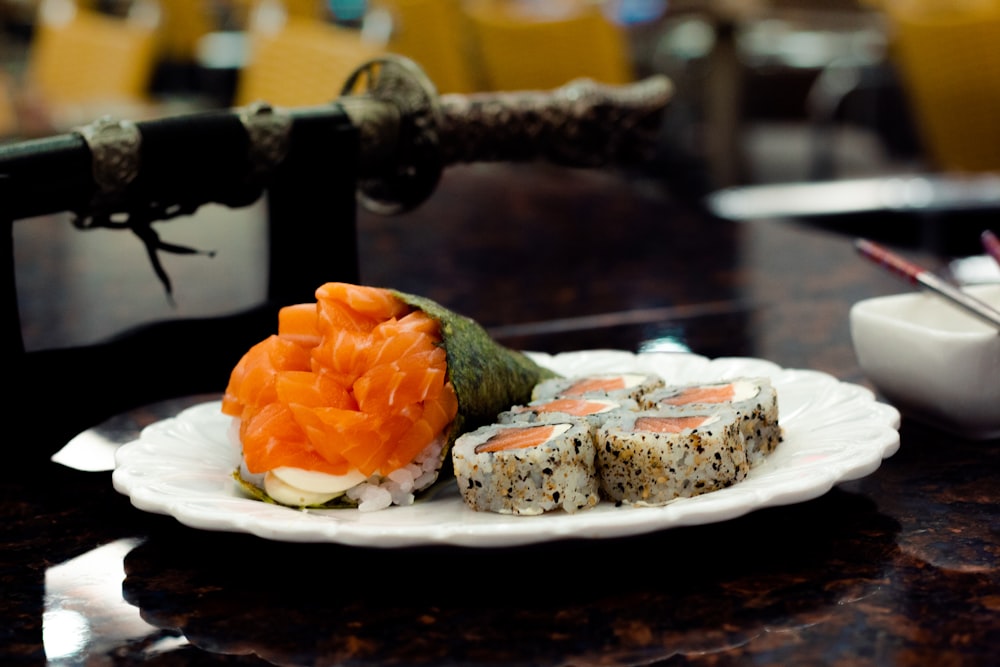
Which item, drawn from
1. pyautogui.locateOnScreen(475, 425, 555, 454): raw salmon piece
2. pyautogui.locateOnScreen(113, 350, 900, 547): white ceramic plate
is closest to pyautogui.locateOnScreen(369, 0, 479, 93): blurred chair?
pyautogui.locateOnScreen(113, 350, 900, 547): white ceramic plate

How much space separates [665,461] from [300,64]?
177cm

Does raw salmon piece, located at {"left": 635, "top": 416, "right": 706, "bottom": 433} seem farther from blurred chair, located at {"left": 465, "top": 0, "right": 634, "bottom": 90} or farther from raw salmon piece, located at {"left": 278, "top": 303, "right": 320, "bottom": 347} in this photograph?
blurred chair, located at {"left": 465, "top": 0, "right": 634, "bottom": 90}

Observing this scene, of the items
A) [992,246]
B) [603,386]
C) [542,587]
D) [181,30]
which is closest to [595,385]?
[603,386]

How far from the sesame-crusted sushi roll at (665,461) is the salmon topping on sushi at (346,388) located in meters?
0.12

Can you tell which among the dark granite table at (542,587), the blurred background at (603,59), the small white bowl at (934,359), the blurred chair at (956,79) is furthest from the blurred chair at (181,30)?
the small white bowl at (934,359)

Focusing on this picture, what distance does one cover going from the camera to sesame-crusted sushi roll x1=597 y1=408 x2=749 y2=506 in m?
0.73

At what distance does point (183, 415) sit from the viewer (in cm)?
94

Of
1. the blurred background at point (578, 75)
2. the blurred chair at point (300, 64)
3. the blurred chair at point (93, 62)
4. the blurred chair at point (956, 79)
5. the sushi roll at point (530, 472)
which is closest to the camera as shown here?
the sushi roll at point (530, 472)

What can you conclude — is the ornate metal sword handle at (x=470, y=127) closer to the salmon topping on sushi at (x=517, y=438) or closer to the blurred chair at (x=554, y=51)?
the salmon topping on sushi at (x=517, y=438)

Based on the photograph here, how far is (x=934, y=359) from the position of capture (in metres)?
0.90

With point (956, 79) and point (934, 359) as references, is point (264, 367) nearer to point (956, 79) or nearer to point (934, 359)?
point (934, 359)

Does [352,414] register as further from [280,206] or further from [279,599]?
[280,206]

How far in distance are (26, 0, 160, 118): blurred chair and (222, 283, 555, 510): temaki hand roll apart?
2.58 meters

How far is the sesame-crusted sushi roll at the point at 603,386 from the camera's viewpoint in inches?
33.4
